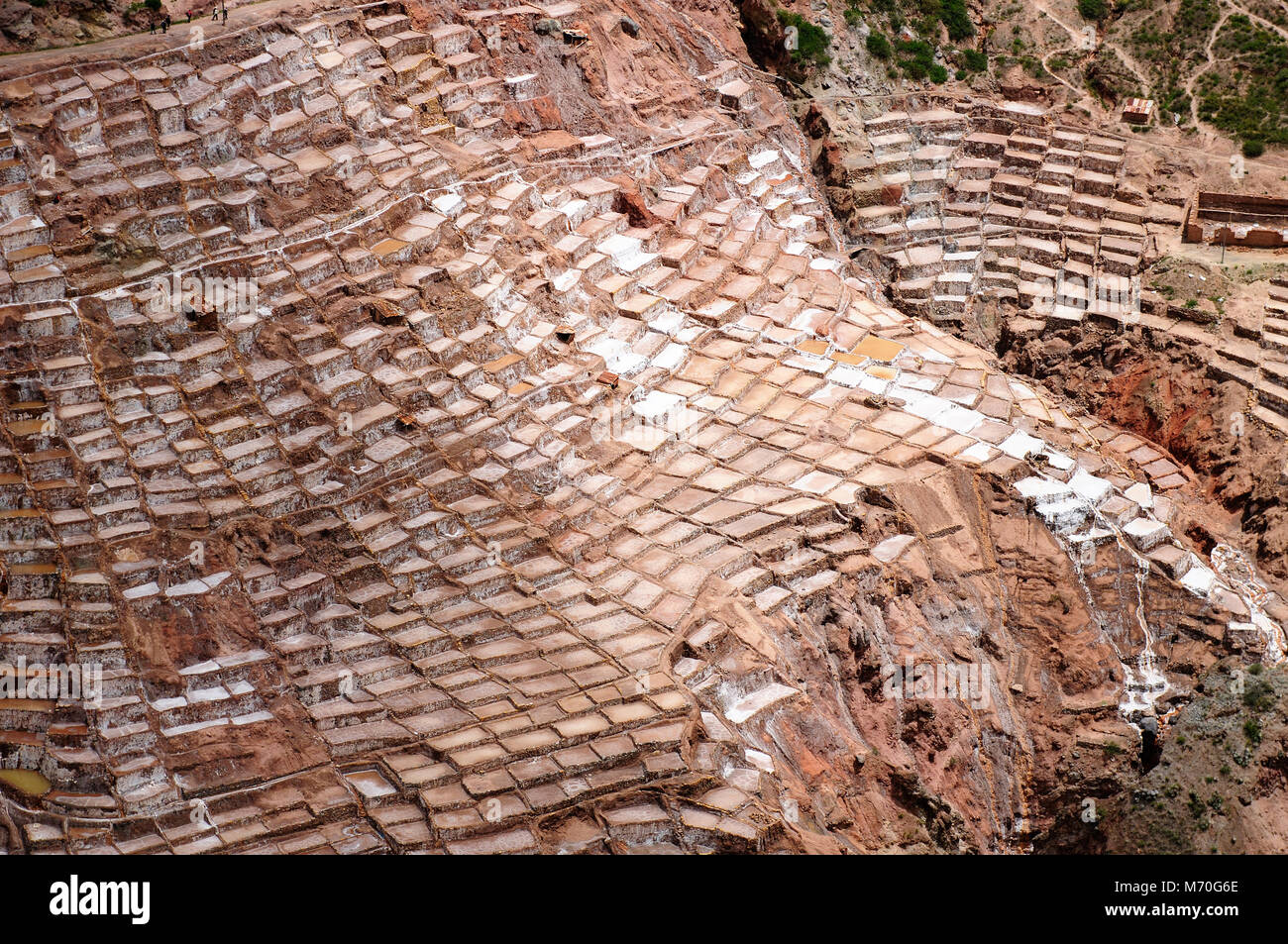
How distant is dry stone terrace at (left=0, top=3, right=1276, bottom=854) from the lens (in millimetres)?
24875

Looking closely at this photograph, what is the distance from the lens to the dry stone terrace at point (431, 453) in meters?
24.9

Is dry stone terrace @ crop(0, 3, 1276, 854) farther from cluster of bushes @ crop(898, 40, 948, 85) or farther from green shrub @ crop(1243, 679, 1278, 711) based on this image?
cluster of bushes @ crop(898, 40, 948, 85)

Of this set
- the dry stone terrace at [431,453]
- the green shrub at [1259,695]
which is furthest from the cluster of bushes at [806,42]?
the green shrub at [1259,695]

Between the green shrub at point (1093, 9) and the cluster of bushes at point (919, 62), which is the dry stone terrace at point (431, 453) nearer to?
the cluster of bushes at point (919, 62)

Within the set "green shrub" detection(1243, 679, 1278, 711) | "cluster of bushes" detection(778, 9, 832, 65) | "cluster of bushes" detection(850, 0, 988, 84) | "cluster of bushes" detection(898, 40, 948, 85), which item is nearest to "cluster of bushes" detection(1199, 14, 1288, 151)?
"cluster of bushes" detection(850, 0, 988, 84)

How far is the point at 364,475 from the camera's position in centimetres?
2927

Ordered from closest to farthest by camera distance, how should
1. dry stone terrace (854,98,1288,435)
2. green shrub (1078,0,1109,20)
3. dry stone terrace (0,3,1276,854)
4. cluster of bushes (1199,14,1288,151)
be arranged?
1. dry stone terrace (0,3,1276,854)
2. dry stone terrace (854,98,1288,435)
3. cluster of bushes (1199,14,1288,151)
4. green shrub (1078,0,1109,20)

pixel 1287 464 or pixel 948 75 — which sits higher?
pixel 948 75

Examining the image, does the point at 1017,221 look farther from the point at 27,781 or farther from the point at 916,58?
the point at 27,781

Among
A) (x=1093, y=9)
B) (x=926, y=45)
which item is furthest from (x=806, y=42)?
(x=1093, y=9)

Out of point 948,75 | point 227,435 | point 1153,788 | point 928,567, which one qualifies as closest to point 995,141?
point 948,75

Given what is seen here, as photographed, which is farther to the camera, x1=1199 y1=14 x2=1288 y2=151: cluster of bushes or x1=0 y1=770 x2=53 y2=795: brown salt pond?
x1=1199 y1=14 x2=1288 y2=151: cluster of bushes

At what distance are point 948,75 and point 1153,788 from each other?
2049cm

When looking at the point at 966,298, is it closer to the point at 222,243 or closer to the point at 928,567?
the point at 928,567
